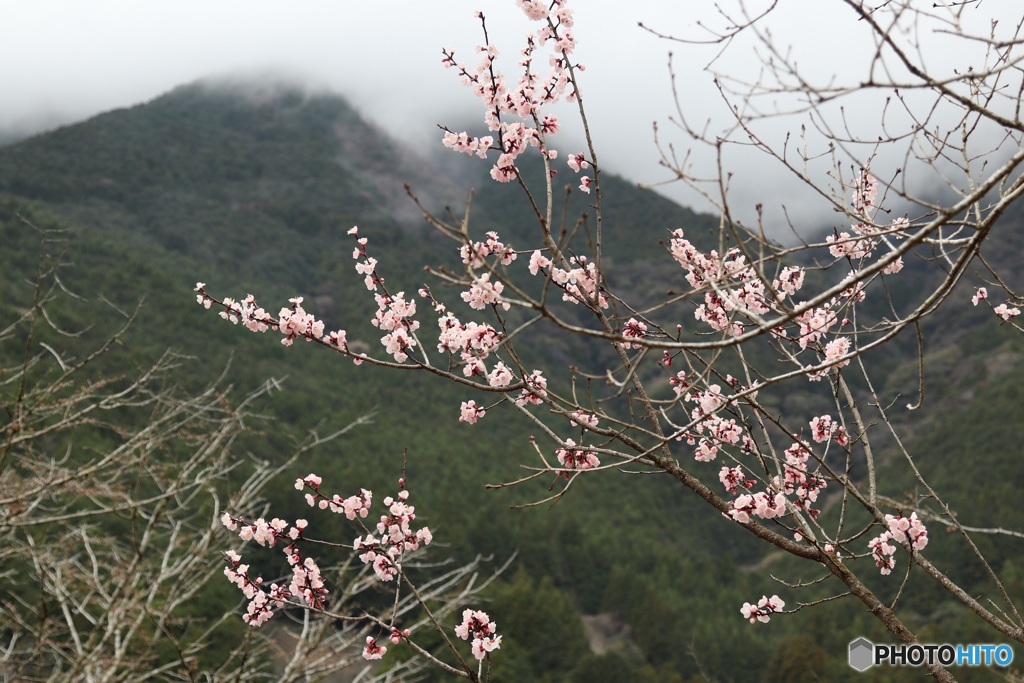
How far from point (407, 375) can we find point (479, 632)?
46852 millimetres

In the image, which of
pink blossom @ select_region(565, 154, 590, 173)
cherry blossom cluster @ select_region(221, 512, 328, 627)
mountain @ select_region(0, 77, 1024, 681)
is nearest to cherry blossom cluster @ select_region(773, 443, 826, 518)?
pink blossom @ select_region(565, 154, 590, 173)

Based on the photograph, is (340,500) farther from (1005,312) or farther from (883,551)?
(1005,312)

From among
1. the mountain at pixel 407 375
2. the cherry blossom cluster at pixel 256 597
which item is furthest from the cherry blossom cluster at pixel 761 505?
the mountain at pixel 407 375

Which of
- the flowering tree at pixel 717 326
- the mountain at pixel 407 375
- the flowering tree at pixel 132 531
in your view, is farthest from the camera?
the mountain at pixel 407 375

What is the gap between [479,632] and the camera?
3.31 metres

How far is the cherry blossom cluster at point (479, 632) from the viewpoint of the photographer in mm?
3232

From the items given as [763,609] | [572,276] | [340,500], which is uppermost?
[572,276]

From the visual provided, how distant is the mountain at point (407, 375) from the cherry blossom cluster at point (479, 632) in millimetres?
9340

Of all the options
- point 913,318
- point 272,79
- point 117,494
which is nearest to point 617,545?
point 117,494

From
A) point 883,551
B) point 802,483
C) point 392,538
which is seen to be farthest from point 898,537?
point 392,538

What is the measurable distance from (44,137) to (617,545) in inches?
2180

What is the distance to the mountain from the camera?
1258 inches

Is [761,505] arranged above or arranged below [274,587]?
above

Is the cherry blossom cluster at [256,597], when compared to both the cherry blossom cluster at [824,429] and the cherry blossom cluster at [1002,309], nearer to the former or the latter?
the cherry blossom cluster at [824,429]
